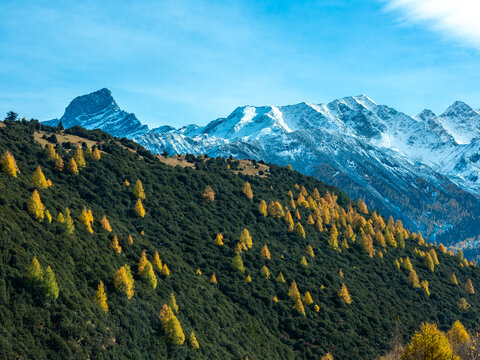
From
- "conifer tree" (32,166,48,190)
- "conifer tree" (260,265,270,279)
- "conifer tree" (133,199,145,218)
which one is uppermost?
"conifer tree" (32,166,48,190)

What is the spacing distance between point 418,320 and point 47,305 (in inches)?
4398

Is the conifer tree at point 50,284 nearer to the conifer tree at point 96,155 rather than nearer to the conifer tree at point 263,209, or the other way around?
the conifer tree at point 96,155

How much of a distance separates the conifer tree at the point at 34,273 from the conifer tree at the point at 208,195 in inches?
3582

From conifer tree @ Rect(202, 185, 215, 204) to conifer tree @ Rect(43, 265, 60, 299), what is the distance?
90362 millimetres

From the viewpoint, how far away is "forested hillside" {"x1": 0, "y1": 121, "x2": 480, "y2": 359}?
71.7 metres

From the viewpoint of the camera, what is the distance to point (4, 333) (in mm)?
58656

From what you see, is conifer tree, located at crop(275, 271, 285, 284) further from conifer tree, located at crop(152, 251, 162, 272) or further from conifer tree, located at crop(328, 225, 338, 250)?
conifer tree, located at crop(328, 225, 338, 250)

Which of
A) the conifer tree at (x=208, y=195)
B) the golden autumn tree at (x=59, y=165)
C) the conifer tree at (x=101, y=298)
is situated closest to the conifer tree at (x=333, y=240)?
the conifer tree at (x=208, y=195)

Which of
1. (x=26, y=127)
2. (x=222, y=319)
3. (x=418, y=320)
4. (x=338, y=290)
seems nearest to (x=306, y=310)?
(x=338, y=290)

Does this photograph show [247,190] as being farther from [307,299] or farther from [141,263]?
[141,263]

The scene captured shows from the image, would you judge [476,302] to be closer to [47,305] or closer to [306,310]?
[306,310]

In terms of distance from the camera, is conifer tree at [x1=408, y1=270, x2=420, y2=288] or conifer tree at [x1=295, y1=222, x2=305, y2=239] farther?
conifer tree at [x1=295, y1=222, x2=305, y2=239]

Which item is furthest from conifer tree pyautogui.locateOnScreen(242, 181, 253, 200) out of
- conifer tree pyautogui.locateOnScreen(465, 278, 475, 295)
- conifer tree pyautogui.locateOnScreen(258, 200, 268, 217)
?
conifer tree pyautogui.locateOnScreen(465, 278, 475, 295)

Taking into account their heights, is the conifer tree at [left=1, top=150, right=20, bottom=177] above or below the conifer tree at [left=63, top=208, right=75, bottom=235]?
above
